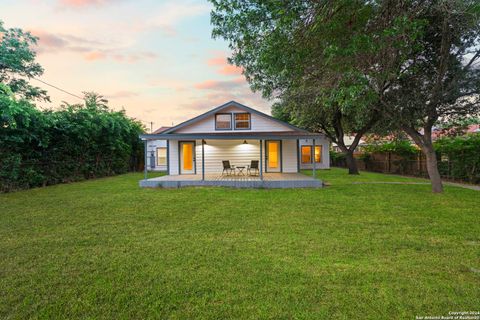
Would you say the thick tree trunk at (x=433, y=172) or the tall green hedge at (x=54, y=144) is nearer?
the thick tree trunk at (x=433, y=172)

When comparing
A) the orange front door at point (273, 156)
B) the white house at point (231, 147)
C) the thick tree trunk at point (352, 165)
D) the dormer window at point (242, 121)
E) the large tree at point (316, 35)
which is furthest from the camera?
the thick tree trunk at point (352, 165)

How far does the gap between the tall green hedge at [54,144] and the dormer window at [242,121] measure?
8065 millimetres

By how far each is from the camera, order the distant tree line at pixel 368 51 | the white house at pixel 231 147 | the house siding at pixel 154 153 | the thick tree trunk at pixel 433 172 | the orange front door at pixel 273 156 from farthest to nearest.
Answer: the house siding at pixel 154 153 < the orange front door at pixel 273 156 < the white house at pixel 231 147 < the thick tree trunk at pixel 433 172 < the distant tree line at pixel 368 51

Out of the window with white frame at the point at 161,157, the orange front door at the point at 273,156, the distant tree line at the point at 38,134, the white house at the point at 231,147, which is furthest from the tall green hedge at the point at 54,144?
the orange front door at the point at 273,156

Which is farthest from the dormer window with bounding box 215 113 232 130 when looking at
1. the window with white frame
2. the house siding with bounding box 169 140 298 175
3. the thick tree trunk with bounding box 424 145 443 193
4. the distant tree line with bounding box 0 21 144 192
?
the thick tree trunk with bounding box 424 145 443 193

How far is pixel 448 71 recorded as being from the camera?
27.1ft

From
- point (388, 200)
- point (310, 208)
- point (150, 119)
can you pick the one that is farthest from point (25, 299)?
point (150, 119)

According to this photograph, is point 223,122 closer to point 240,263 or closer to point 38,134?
point 38,134

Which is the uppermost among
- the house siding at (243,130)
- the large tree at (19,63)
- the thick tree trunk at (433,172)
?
the large tree at (19,63)

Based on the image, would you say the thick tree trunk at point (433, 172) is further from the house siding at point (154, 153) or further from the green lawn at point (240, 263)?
the house siding at point (154, 153)

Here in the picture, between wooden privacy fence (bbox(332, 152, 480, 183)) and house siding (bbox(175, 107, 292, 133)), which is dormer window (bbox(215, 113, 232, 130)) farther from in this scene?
wooden privacy fence (bbox(332, 152, 480, 183))

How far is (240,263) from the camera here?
3.18 m

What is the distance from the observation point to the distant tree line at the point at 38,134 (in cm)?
935

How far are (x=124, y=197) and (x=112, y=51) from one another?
30.2 ft
